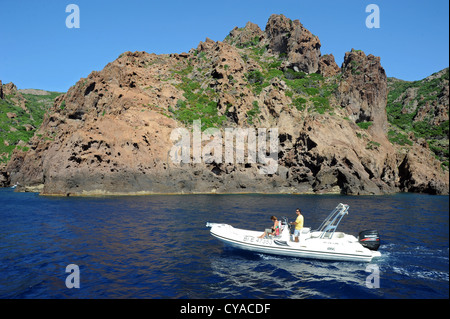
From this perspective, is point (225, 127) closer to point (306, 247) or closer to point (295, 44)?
point (295, 44)

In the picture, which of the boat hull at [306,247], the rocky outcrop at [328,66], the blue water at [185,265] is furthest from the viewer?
the rocky outcrop at [328,66]

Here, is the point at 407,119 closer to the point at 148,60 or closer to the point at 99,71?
the point at 148,60

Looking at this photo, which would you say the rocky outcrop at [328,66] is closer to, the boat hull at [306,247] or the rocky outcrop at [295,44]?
the rocky outcrop at [295,44]

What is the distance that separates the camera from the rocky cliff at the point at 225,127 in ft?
184

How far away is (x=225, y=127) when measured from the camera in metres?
71.1

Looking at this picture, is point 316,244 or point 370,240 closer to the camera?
point 370,240

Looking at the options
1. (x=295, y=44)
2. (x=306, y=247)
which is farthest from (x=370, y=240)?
(x=295, y=44)

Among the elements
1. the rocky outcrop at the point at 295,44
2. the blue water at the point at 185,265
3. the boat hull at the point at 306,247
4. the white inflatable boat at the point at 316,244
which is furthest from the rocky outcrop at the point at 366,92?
the boat hull at the point at 306,247

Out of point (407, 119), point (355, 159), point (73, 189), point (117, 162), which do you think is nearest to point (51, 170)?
point (73, 189)

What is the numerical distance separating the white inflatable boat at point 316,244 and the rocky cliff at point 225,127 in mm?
41737

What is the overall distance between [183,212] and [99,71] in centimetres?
6069

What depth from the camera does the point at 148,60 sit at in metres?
94.7

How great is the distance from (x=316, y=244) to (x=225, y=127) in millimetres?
56050

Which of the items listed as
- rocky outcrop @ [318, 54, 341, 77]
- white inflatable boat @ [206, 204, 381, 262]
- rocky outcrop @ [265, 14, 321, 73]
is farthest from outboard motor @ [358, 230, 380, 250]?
rocky outcrop @ [318, 54, 341, 77]
